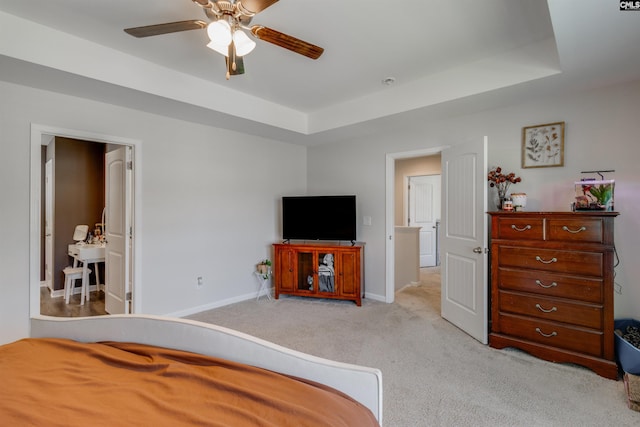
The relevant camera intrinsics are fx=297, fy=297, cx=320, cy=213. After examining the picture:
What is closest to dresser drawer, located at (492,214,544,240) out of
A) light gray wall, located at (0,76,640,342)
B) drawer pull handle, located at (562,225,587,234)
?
drawer pull handle, located at (562,225,587,234)

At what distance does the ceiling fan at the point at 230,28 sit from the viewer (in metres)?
1.60

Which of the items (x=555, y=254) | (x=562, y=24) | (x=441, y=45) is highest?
(x=441, y=45)

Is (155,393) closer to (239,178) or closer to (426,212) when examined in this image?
(239,178)

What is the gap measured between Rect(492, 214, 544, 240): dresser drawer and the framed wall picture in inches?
26.8

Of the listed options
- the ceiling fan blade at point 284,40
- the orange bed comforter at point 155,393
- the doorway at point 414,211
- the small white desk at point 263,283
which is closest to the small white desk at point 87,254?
the small white desk at point 263,283

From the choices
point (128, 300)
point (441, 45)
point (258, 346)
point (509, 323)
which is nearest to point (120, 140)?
point (128, 300)

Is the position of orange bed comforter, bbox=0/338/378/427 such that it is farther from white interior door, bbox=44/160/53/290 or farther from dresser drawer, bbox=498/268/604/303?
white interior door, bbox=44/160/53/290

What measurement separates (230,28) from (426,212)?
6.02 m

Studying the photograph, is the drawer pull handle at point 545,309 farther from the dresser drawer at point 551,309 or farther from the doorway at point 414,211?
the doorway at point 414,211

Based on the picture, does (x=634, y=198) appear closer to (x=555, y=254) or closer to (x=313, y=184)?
(x=555, y=254)

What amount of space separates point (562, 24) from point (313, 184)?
3.51 meters

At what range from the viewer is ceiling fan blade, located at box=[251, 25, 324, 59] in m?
1.76

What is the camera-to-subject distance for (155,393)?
37.4 inches

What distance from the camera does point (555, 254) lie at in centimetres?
238
